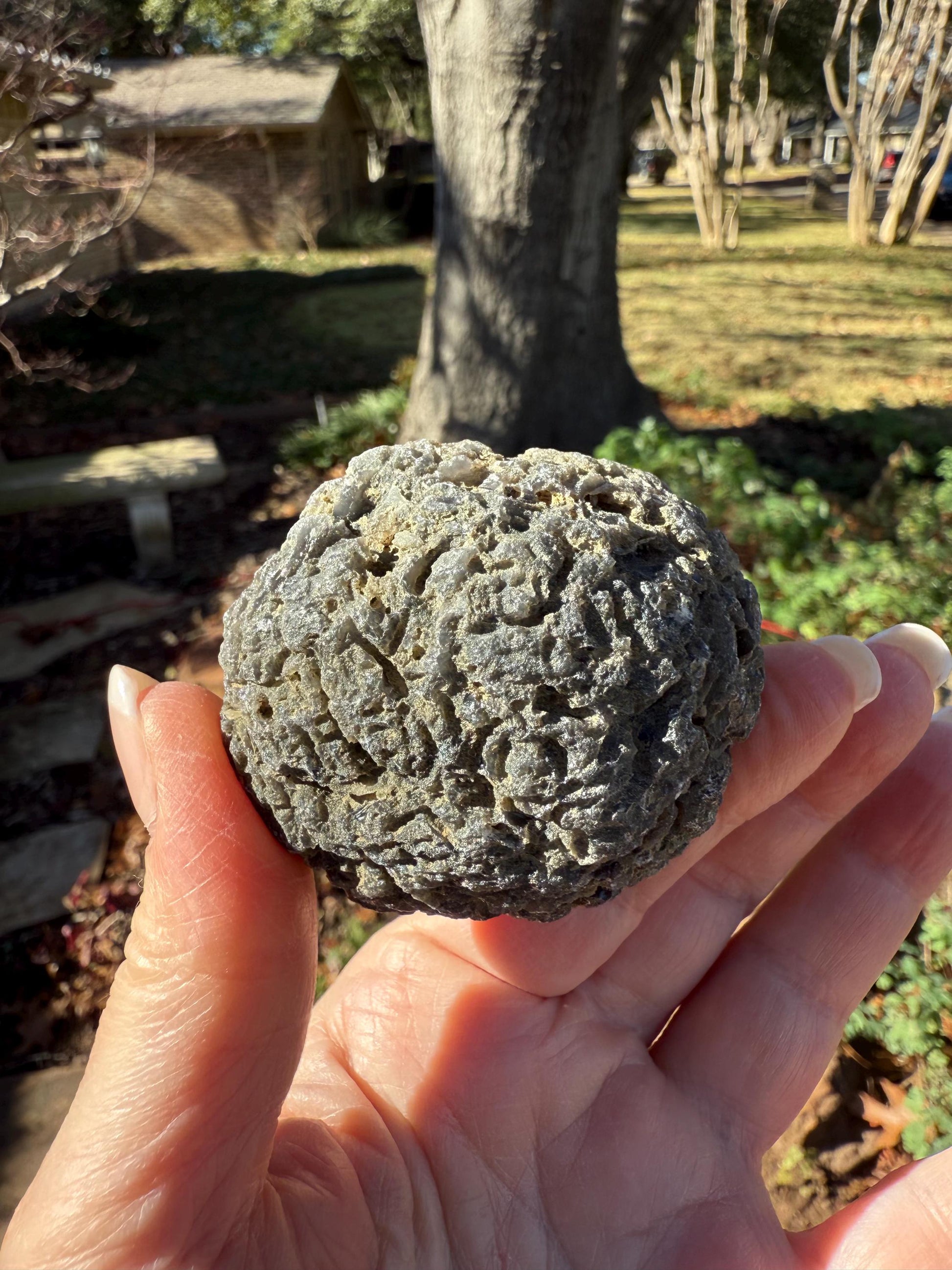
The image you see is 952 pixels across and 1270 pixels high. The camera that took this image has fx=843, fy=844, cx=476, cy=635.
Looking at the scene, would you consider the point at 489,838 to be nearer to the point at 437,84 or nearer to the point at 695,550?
the point at 695,550

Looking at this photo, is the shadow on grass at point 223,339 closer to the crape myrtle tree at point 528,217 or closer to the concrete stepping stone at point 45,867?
the crape myrtle tree at point 528,217

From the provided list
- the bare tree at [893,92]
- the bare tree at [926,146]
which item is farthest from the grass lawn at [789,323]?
the bare tree at [893,92]

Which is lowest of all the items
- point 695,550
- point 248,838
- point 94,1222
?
point 94,1222

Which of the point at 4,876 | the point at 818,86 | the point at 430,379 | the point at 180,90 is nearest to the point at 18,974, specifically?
the point at 4,876

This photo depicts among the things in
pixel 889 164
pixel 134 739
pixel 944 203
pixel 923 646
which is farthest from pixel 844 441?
pixel 889 164

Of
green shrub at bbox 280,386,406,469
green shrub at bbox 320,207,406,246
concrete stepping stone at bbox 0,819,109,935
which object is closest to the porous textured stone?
concrete stepping stone at bbox 0,819,109,935

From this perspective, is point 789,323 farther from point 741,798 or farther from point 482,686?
point 482,686
